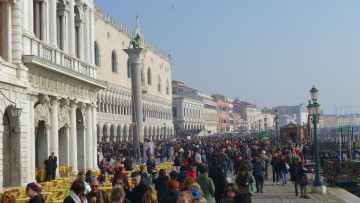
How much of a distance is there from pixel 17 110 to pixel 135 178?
10.7 metres

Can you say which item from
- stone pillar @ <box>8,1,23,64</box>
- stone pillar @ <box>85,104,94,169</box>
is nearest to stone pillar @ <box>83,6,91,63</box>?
stone pillar @ <box>85,104,94,169</box>

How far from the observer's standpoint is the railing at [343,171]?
22.5 m

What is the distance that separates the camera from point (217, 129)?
143250mm

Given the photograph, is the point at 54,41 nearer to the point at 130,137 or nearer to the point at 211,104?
the point at 130,137

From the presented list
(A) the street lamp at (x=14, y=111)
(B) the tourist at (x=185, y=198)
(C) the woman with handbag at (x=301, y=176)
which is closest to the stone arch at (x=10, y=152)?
(A) the street lamp at (x=14, y=111)

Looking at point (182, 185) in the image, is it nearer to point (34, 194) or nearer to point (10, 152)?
point (34, 194)

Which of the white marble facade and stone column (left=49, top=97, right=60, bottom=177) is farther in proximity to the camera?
stone column (left=49, top=97, right=60, bottom=177)

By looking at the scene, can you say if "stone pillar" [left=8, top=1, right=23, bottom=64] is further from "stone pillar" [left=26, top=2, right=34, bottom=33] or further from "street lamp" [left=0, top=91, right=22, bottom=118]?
"street lamp" [left=0, top=91, right=22, bottom=118]

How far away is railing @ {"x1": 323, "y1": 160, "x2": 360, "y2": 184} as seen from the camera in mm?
22547

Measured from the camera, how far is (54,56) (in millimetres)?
23172

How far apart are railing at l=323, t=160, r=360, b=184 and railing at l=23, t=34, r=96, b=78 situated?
38.7ft

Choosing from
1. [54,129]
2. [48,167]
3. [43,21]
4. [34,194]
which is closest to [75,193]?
[34,194]

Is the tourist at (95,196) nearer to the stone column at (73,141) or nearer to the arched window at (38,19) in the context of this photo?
the arched window at (38,19)

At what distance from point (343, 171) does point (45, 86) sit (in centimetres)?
1228
